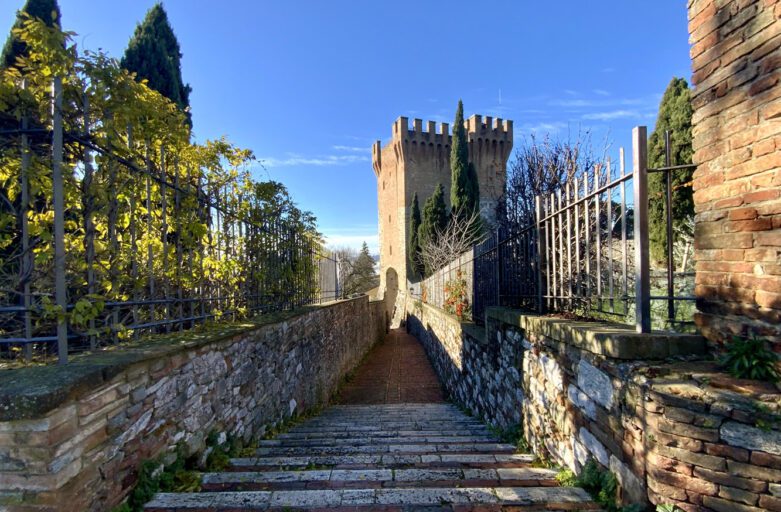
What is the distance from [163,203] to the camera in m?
2.98

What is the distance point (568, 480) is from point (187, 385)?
2568 mm

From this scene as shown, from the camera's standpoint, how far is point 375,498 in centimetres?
204

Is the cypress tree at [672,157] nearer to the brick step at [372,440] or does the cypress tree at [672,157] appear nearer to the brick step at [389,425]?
the brick step at [389,425]

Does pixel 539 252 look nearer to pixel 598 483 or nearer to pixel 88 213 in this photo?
pixel 598 483

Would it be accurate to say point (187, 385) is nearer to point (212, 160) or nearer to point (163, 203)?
point (163, 203)

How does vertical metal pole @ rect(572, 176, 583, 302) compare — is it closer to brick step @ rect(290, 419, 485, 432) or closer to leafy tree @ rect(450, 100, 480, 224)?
brick step @ rect(290, 419, 485, 432)

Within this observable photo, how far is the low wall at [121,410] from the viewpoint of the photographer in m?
1.63

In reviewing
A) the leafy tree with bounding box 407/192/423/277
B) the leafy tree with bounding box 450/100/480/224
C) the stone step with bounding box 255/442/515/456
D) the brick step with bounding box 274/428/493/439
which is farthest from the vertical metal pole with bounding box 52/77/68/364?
the leafy tree with bounding box 407/192/423/277

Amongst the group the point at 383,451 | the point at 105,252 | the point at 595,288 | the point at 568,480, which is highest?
the point at 105,252

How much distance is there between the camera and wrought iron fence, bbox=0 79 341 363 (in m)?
1.96

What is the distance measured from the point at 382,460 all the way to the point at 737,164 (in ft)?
9.15

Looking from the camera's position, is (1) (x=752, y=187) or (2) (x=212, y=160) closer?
(1) (x=752, y=187)

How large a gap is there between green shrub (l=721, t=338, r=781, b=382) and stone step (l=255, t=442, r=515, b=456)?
6.41 feet

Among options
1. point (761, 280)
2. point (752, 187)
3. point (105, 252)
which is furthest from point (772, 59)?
point (105, 252)
